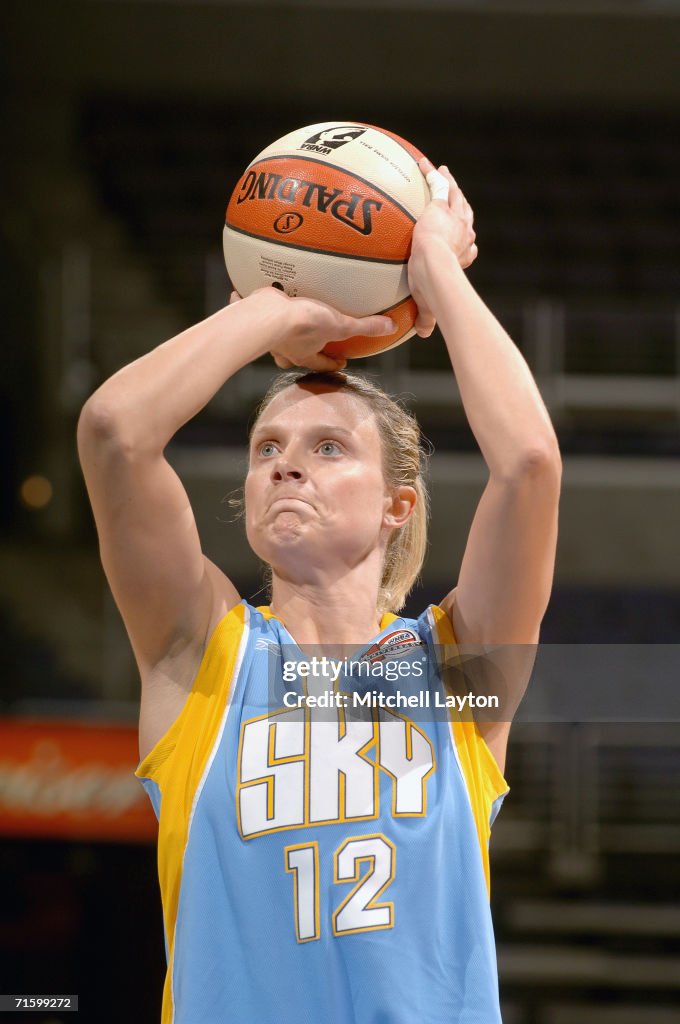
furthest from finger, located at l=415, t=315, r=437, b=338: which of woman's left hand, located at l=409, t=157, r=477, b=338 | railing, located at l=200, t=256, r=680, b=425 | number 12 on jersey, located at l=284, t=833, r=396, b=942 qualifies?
railing, located at l=200, t=256, r=680, b=425

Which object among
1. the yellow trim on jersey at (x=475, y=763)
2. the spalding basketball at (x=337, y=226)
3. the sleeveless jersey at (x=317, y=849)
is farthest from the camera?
the spalding basketball at (x=337, y=226)

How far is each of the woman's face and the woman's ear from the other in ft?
0.16

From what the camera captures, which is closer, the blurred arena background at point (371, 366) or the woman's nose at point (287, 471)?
the woman's nose at point (287, 471)

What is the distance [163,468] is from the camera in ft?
4.77

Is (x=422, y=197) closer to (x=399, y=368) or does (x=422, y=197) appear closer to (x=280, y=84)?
(x=399, y=368)

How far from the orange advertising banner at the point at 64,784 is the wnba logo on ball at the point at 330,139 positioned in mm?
2831

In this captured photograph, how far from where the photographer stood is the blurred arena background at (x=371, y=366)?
410cm

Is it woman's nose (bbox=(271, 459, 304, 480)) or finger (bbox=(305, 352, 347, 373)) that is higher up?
finger (bbox=(305, 352, 347, 373))

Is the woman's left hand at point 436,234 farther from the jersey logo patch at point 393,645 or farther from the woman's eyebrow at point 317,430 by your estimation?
the jersey logo patch at point 393,645

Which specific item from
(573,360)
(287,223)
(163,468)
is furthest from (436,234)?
(573,360)

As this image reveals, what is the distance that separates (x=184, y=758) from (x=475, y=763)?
39 centimetres


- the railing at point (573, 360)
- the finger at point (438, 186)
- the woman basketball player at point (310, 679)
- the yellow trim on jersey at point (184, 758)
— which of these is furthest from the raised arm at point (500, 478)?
the railing at point (573, 360)

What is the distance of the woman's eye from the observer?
5.30ft

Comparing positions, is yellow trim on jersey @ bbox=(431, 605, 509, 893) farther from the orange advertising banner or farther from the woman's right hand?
the orange advertising banner
